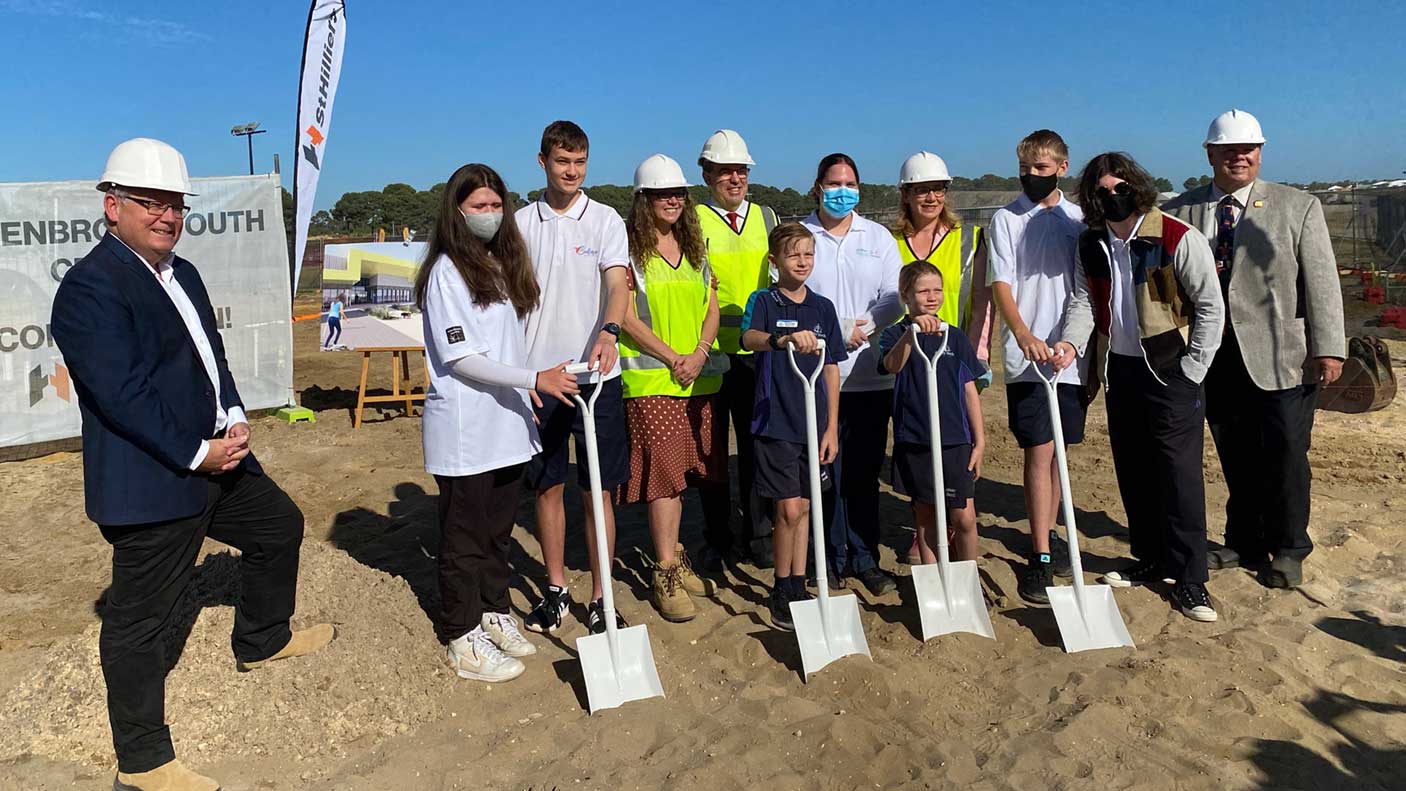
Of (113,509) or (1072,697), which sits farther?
(1072,697)

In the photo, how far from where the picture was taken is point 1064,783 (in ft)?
10.3

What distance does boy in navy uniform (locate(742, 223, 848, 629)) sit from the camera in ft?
13.7

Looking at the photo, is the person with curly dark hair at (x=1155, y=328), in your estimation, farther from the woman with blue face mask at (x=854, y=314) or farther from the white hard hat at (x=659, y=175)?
the white hard hat at (x=659, y=175)

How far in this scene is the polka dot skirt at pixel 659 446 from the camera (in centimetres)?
445

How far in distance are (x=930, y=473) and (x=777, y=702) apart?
1.32 metres

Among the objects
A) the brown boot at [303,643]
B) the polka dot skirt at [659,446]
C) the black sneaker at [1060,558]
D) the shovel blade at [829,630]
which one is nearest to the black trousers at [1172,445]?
the black sneaker at [1060,558]

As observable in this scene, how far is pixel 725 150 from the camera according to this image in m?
4.57

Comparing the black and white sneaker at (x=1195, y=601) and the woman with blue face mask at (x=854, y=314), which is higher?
the woman with blue face mask at (x=854, y=314)

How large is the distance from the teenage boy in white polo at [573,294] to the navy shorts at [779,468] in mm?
643

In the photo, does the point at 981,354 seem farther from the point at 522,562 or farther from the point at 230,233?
the point at 230,233

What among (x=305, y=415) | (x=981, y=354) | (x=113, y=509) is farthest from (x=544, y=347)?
(x=305, y=415)

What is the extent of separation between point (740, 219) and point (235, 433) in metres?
2.53

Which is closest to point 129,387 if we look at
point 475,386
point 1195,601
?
point 475,386

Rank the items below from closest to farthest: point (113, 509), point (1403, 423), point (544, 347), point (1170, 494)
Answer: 1. point (113, 509)
2. point (544, 347)
3. point (1170, 494)
4. point (1403, 423)
